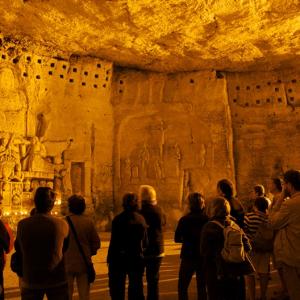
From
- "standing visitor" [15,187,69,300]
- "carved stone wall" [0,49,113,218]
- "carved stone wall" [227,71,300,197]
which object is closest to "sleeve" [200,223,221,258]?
"standing visitor" [15,187,69,300]

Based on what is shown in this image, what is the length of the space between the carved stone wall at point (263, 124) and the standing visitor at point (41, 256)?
31.9 ft

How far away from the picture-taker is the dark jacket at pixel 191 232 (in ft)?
12.4

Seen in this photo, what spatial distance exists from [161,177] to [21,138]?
4.10m

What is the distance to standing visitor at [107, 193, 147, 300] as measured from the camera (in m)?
3.58

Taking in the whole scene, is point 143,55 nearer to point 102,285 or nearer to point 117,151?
point 117,151

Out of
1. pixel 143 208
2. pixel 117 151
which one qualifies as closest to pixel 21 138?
pixel 117 151

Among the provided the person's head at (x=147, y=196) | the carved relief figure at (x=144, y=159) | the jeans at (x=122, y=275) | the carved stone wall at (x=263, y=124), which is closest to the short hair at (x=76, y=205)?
the jeans at (x=122, y=275)

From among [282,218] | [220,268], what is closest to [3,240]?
[220,268]

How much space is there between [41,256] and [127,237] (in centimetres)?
98

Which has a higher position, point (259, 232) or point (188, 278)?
point (259, 232)

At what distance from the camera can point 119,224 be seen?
3596mm

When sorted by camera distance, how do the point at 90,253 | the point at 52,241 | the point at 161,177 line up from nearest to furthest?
the point at 52,241 → the point at 90,253 → the point at 161,177

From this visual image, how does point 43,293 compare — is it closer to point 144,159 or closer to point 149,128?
point 144,159

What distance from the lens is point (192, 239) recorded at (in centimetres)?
382
